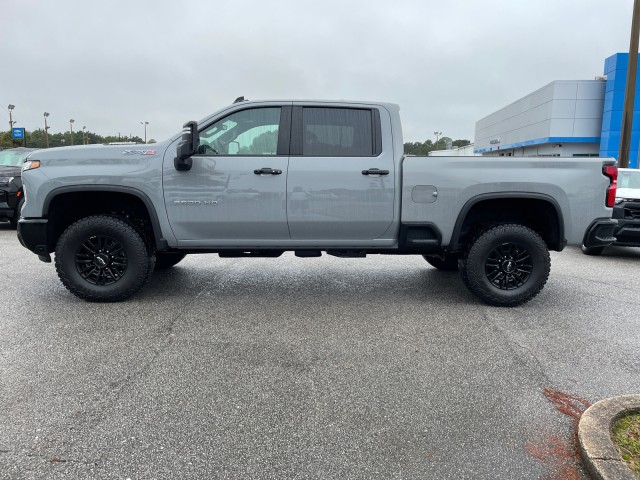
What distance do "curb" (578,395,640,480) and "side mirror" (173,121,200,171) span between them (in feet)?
12.7

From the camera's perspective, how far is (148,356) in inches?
152

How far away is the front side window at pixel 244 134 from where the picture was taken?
16.6 ft

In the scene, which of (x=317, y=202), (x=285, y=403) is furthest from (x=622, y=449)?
(x=317, y=202)

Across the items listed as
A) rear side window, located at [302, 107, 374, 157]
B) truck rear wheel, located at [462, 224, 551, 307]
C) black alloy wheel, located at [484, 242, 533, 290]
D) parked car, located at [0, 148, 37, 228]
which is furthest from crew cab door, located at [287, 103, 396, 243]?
parked car, located at [0, 148, 37, 228]

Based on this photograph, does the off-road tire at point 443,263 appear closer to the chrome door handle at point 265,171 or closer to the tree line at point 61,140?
the chrome door handle at point 265,171

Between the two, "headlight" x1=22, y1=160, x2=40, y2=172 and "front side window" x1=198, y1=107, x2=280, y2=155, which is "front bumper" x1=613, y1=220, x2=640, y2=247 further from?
"headlight" x1=22, y1=160, x2=40, y2=172

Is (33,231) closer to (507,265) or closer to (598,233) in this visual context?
(507,265)

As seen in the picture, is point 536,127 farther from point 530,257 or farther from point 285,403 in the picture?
point 285,403

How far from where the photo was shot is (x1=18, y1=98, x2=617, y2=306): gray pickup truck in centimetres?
500

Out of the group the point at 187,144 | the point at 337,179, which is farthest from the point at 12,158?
the point at 337,179

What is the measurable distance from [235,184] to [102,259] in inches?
63.3

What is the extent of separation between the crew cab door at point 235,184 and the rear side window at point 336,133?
8.8 inches

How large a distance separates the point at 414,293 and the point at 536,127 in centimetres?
3495

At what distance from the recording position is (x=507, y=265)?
527cm
